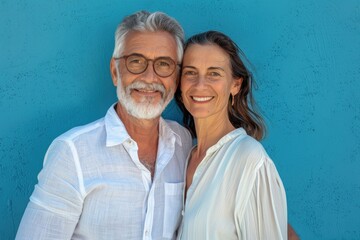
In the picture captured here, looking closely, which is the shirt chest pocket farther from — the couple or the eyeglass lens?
the eyeglass lens

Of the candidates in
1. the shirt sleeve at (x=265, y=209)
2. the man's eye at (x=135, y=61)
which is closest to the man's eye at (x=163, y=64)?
the man's eye at (x=135, y=61)

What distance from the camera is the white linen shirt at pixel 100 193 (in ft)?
7.11

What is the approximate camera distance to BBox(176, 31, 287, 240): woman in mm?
2061

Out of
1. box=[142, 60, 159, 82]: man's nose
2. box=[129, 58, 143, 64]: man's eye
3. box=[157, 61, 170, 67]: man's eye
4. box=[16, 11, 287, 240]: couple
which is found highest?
box=[129, 58, 143, 64]: man's eye

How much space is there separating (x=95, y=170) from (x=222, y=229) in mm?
697

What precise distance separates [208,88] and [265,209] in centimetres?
70

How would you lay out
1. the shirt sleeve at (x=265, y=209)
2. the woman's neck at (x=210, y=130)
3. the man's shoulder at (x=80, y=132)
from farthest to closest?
the woman's neck at (x=210, y=130)
the man's shoulder at (x=80, y=132)
the shirt sleeve at (x=265, y=209)

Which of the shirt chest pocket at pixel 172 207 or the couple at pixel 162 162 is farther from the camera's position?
the shirt chest pocket at pixel 172 207

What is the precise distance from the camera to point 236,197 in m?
2.08

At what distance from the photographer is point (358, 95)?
2777 millimetres

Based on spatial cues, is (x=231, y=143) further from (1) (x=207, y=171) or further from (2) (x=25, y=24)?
(2) (x=25, y=24)

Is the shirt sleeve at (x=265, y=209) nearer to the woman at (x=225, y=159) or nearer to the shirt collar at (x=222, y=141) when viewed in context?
the woman at (x=225, y=159)

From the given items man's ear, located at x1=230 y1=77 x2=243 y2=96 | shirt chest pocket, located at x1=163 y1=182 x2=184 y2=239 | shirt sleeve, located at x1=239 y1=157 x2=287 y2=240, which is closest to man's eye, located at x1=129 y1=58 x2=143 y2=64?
man's ear, located at x1=230 y1=77 x2=243 y2=96

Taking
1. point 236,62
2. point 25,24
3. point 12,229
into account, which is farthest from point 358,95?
point 12,229
